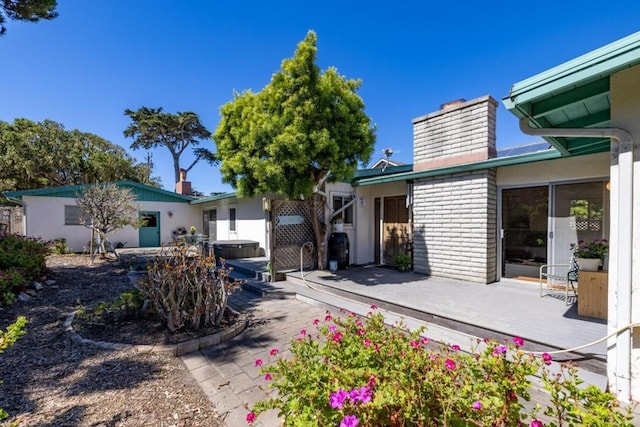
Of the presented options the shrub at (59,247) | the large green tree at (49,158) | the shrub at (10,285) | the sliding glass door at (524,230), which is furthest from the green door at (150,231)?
the sliding glass door at (524,230)

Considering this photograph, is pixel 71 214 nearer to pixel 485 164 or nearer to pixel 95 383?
pixel 95 383

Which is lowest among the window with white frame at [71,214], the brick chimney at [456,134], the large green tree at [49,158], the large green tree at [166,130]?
the window with white frame at [71,214]

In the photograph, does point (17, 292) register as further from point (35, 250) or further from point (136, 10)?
point (136, 10)

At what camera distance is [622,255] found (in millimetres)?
2229

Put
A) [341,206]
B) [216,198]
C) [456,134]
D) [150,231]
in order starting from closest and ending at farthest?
[456,134]
[341,206]
[216,198]
[150,231]

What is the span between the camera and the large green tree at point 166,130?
22.4 metres

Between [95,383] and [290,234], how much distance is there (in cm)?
506

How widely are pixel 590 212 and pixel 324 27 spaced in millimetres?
7214

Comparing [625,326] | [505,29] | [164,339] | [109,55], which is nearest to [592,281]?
[625,326]

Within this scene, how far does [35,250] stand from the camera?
6.91m

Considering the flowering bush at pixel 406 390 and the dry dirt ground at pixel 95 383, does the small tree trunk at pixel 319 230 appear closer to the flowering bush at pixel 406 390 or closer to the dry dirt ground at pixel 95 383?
the dry dirt ground at pixel 95 383

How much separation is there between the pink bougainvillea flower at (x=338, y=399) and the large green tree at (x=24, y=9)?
9.11 m

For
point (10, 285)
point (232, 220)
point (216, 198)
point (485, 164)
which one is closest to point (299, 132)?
point (485, 164)

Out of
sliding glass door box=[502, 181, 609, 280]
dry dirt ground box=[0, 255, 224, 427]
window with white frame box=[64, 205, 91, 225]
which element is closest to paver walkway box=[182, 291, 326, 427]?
dry dirt ground box=[0, 255, 224, 427]
